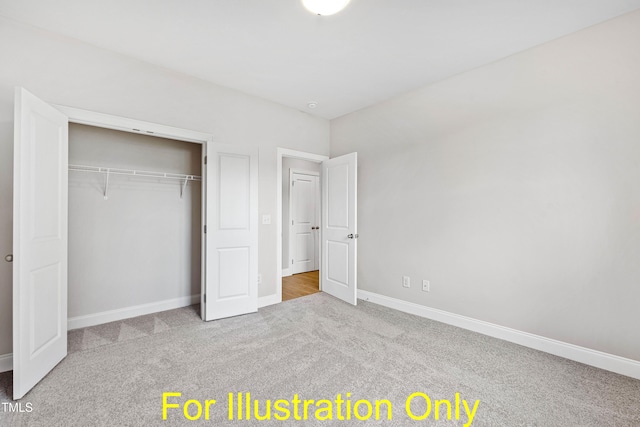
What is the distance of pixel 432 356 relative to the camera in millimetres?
2336

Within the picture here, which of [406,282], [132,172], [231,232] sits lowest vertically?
[406,282]

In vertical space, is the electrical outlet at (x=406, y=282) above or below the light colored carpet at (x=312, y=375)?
above

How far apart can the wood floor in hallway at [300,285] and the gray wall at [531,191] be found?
1.35 metres

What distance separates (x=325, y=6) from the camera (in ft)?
6.40

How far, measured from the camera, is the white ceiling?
2.01 meters

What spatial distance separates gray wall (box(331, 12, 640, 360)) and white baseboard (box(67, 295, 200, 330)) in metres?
2.72

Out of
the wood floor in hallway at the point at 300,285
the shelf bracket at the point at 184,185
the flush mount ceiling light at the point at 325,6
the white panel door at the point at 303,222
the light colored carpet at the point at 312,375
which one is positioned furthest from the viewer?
the white panel door at the point at 303,222

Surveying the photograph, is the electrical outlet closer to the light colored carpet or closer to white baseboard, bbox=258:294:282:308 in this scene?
the light colored carpet

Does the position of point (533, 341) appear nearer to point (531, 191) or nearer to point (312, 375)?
point (531, 191)

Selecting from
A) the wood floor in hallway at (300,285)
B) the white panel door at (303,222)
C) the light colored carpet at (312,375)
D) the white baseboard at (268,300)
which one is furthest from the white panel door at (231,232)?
the white panel door at (303,222)

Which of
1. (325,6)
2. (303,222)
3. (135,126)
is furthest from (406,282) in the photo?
(135,126)

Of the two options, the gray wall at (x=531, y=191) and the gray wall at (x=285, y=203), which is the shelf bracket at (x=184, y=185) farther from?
the gray wall at (x=531, y=191)

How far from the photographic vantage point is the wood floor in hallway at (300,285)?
411 cm

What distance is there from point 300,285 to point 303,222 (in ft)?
5.04
